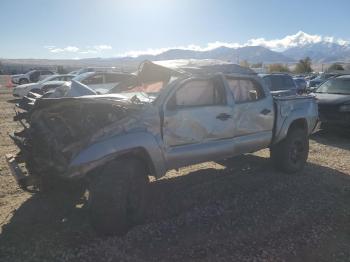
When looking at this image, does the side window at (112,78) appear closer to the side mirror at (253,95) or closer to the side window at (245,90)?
the side window at (245,90)

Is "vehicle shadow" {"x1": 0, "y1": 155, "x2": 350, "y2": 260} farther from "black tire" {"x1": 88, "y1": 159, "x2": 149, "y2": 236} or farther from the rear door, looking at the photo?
the rear door

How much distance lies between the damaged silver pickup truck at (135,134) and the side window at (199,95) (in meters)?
0.01

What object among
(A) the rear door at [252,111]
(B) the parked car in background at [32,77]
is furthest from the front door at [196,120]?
(B) the parked car in background at [32,77]

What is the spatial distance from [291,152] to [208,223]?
117 inches

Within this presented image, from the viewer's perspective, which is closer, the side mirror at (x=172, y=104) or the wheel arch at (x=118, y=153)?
the wheel arch at (x=118, y=153)

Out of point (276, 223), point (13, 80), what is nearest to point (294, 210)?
point (276, 223)

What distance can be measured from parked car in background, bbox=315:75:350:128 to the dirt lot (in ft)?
Result: 12.9

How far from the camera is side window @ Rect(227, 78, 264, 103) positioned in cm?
A: 645

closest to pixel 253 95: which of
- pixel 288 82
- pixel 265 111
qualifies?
pixel 265 111

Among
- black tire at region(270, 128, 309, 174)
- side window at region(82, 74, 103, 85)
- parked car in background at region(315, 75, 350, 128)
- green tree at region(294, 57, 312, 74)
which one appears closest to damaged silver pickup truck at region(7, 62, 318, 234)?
black tire at region(270, 128, 309, 174)

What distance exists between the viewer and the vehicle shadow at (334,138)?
10.5 meters

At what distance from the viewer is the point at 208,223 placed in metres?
5.20

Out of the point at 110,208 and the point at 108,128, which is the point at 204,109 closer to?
the point at 108,128

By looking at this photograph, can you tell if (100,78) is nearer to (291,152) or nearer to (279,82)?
(279,82)
